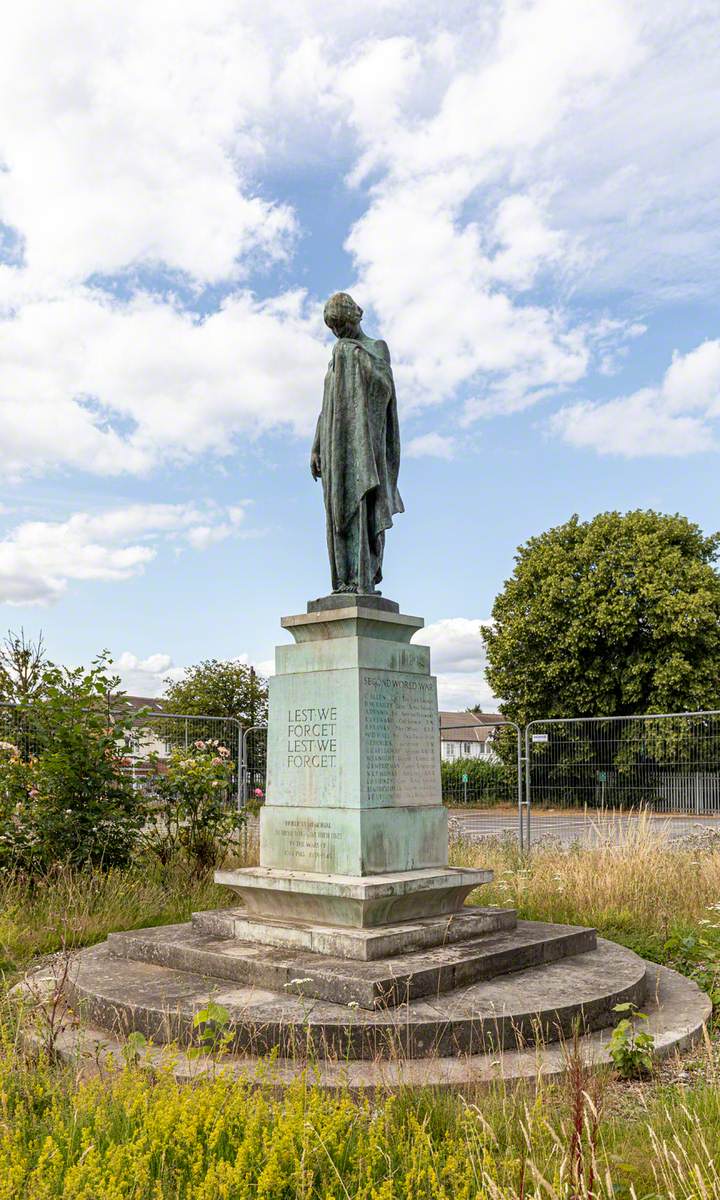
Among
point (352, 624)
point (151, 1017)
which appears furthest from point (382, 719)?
point (151, 1017)

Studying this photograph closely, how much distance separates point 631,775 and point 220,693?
96.5 ft

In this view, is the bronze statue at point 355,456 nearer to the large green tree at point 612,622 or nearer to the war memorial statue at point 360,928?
the war memorial statue at point 360,928

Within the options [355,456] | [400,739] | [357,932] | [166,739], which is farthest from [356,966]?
[166,739]

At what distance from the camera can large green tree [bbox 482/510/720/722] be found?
94.1ft

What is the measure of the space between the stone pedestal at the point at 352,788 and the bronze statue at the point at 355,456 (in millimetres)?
413

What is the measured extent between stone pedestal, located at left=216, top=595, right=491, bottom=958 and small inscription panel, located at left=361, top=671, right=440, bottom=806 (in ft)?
0.03

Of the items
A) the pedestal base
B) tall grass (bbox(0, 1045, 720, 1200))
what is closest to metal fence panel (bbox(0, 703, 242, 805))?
the pedestal base

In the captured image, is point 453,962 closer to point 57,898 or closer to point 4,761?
point 57,898

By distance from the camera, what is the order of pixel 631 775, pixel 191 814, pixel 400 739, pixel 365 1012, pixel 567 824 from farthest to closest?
pixel 567 824 < pixel 631 775 < pixel 191 814 < pixel 400 739 < pixel 365 1012

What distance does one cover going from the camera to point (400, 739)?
6508 millimetres

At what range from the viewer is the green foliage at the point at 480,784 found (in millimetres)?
15391

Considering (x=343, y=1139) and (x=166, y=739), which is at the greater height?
(x=166, y=739)

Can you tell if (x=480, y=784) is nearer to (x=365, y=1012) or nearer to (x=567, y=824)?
(x=567, y=824)

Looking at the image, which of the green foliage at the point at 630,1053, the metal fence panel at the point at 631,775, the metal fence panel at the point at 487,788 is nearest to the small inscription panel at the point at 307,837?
the green foliage at the point at 630,1053
